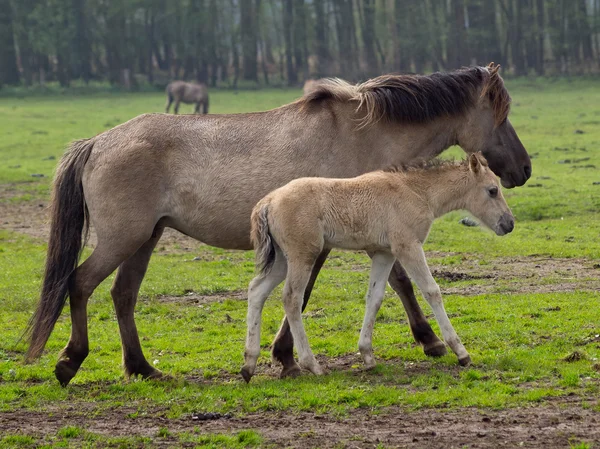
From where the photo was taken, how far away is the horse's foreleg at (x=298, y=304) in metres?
7.27

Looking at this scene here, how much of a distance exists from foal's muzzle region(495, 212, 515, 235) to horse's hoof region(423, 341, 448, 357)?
105 centimetres

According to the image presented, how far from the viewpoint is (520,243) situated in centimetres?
1333

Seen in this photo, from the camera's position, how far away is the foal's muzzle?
776 cm

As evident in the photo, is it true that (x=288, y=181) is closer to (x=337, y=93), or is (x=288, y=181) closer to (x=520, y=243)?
(x=337, y=93)

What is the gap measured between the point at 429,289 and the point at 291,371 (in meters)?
1.26

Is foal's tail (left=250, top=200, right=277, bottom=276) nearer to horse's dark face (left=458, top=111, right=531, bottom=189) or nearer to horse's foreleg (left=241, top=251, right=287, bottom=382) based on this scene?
horse's foreleg (left=241, top=251, right=287, bottom=382)

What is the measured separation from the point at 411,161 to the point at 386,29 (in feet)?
168

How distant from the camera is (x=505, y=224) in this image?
7777 millimetres

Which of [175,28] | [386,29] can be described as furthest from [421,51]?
[175,28]

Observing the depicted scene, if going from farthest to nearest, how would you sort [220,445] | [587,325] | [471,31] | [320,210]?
[471,31], [587,325], [320,210], [220,445]

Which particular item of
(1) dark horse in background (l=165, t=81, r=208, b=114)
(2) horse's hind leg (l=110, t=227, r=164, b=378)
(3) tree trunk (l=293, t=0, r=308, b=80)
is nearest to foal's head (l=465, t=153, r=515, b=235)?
(2) horse's hind leg (l=110, t=227, r=164, b=378)

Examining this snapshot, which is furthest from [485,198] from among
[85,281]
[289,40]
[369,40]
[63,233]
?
[369,40]

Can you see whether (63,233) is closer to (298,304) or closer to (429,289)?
(298,304)

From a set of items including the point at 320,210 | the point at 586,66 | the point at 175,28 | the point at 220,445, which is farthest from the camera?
the point at 175,28
